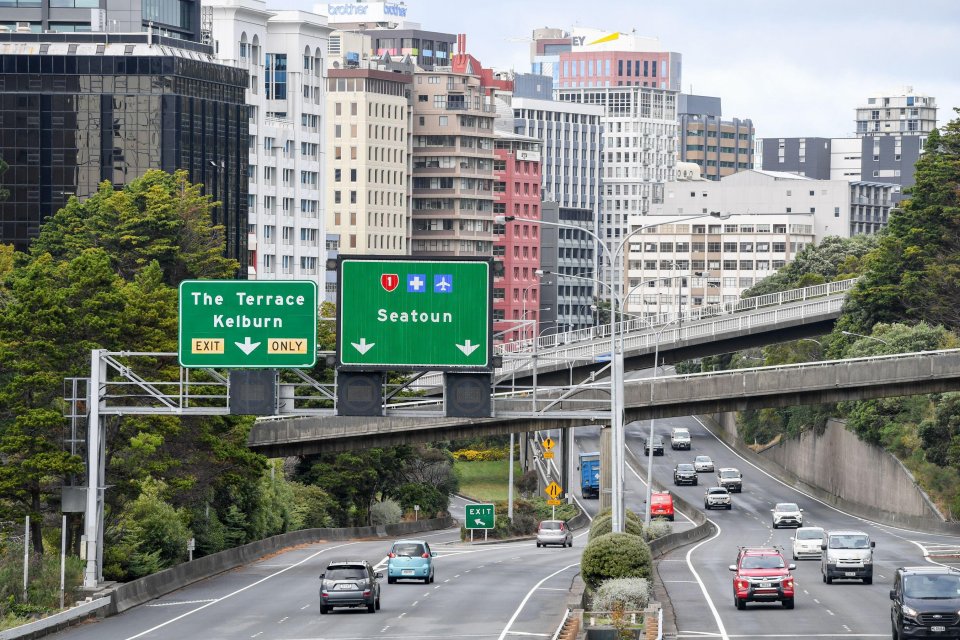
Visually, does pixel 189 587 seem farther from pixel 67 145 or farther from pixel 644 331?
pixel 67 145

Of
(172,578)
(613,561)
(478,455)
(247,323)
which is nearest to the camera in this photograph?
(613,561)

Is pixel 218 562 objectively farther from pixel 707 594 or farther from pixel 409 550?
pixel 707 594

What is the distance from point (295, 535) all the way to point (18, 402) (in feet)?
98.3

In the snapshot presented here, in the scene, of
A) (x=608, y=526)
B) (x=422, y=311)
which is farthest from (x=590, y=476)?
(x=422, y=311)

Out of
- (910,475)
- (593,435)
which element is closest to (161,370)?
(910,475)

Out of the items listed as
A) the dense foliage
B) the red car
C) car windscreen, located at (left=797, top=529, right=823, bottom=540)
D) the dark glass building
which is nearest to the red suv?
the dense foliage

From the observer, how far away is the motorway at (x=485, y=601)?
47.7 m

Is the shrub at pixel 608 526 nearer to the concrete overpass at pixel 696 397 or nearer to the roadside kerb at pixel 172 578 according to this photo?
the concrete overpass at pixel 696 397

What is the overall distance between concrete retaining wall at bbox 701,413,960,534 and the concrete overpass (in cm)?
2109

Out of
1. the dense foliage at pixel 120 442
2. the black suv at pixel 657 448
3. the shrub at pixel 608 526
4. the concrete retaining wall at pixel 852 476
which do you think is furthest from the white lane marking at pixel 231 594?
the black suv at pixel 657 448

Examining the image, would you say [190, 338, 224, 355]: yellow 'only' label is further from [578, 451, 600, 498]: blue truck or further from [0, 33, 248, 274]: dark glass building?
[578, 451, 600, 498]: blue truck

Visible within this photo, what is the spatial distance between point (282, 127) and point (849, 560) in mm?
125819

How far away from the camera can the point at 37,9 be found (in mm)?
151000

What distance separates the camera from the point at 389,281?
168ft
